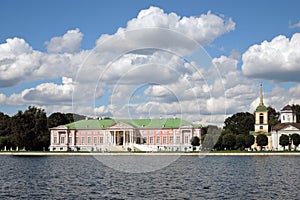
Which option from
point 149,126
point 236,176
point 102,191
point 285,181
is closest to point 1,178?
point 102,191

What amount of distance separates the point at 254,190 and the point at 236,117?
9101cm

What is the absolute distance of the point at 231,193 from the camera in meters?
26.4

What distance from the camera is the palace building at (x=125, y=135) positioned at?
92.2 m

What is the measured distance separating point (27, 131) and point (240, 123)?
4903cm

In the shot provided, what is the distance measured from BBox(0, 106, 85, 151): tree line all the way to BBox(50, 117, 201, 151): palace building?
2.66m

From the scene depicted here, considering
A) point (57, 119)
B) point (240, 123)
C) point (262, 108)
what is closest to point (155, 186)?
point (262, 108)

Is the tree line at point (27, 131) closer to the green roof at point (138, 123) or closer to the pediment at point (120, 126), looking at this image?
the green roof at point (138, 123)

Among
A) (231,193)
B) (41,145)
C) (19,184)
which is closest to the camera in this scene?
(231,193)

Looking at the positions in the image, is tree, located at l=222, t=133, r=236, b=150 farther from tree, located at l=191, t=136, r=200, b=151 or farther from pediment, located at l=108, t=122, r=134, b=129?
pediment, located at l=108, t=122, r=134, b=129

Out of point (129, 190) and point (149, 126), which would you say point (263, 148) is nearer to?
point (149, 126)

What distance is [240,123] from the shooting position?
114m

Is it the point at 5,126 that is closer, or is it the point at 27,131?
the point at 27,131

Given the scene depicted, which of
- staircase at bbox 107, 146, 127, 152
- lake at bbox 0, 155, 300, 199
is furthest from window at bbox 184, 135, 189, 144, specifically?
lake at bbox 0, 155, 300, 199

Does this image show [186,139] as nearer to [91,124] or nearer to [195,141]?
[195,141]
